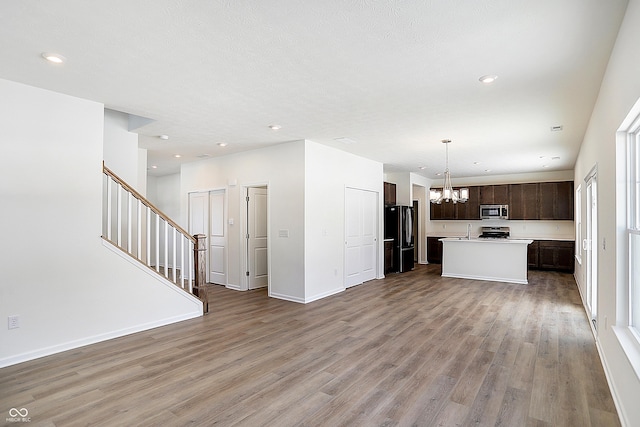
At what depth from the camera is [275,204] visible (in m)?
5.93

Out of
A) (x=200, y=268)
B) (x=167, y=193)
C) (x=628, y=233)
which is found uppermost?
(x=167, y=193)

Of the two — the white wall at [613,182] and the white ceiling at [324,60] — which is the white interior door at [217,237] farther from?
the white wall at [613,182]

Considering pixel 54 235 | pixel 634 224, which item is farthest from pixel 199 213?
pixel 634 224

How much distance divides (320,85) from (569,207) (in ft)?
28.0

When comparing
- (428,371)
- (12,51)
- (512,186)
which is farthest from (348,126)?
(512,186)

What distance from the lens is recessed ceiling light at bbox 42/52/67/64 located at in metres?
2.71

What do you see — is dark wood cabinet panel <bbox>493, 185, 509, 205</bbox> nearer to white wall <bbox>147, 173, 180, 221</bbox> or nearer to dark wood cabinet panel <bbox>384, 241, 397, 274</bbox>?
dark wood cabinet panel <bbox>384, 241, 397, 274</bbox>

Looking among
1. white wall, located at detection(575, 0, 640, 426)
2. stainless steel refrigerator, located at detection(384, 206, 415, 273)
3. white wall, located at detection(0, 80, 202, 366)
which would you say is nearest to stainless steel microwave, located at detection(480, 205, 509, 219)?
stainless steel refrigerator, located at detection(384, 206, 415, 273)

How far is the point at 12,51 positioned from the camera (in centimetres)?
266

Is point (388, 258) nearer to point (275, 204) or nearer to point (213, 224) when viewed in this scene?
point (275, 204)

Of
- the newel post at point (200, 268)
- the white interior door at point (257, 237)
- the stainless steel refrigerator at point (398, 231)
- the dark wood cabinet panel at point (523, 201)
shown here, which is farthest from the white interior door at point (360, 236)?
the dark wood cabinet panel at point (523, 201)

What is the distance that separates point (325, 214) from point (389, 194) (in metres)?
3.10

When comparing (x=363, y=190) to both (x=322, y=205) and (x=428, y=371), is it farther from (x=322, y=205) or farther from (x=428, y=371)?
(x=428, y=371)

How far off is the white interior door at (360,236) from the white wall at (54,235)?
3.91m
